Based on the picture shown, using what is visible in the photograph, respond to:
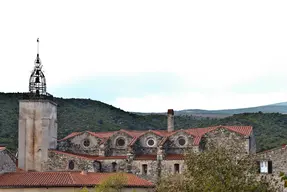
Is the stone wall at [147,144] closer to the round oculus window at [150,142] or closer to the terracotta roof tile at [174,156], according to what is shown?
the round oculus window at [150,142]

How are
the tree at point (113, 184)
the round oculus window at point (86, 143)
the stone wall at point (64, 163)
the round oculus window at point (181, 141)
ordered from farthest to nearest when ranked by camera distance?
1. the round oculus window at point (86, 143)
2. the round oculus window at point (181, 141)
3. the stone wall at point (64, 163)
4. the tree at point (113, 184)

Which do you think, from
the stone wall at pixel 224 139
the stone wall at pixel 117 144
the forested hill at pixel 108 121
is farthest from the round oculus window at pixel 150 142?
the forested hill at pixel 108 121

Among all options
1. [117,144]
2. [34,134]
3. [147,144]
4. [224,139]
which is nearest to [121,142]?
[117,144]

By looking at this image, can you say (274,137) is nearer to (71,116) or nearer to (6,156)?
(71,116)

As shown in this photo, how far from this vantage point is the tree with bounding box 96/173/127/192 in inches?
2479

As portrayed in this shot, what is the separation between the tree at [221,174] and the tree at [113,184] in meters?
13.8

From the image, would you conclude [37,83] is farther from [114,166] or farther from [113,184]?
[113,184]

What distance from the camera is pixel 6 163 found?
7125cm

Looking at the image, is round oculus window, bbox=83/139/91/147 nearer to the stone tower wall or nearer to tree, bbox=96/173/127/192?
the stone tower wall

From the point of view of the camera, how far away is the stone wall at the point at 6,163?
6994 centimetres

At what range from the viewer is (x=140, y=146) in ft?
265

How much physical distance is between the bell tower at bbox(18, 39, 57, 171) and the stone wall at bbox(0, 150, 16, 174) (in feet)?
17.3

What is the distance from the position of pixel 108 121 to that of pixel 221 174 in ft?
233

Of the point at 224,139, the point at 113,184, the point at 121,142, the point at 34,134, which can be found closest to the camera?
the point at 113,184
